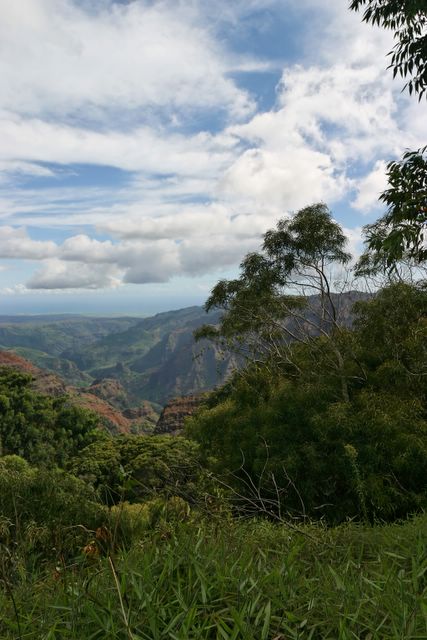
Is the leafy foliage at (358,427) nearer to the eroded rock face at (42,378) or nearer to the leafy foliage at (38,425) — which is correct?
the leafy foliage at (38,425)

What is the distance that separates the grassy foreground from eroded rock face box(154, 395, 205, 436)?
66.0 meters

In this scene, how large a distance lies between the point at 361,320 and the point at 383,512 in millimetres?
6956

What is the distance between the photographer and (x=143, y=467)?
25.9 meters

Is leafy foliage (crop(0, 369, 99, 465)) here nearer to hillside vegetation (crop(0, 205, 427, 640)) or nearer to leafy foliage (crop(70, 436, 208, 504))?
leafy foliage (crop(70, 436, 208, 504))

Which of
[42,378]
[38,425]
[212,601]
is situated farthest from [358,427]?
[42,378]

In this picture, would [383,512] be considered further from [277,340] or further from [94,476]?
[94,476]

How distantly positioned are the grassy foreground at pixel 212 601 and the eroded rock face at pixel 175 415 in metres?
66.0

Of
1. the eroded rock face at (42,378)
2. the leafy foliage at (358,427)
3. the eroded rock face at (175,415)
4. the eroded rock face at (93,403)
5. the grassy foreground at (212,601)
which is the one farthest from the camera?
the eroded rock face at (42,378)

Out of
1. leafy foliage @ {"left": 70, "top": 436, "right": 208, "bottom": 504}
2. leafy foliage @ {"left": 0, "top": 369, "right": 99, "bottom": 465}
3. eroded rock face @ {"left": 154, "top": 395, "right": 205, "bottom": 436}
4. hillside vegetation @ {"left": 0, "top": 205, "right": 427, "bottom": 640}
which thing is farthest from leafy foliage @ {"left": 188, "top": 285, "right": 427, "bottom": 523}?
eroded rock face @ {"left": 154, "top": 395, "right": 205, "bottom": 436}

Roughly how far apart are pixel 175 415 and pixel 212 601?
2877 inches

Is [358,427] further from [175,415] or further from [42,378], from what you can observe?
[42,378]

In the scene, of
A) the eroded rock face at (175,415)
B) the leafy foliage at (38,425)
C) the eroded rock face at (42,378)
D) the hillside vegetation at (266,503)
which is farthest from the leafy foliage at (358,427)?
the eroded rock face at (42,378)

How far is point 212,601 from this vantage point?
8.27 ft

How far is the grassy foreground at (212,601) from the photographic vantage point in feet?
7.39
